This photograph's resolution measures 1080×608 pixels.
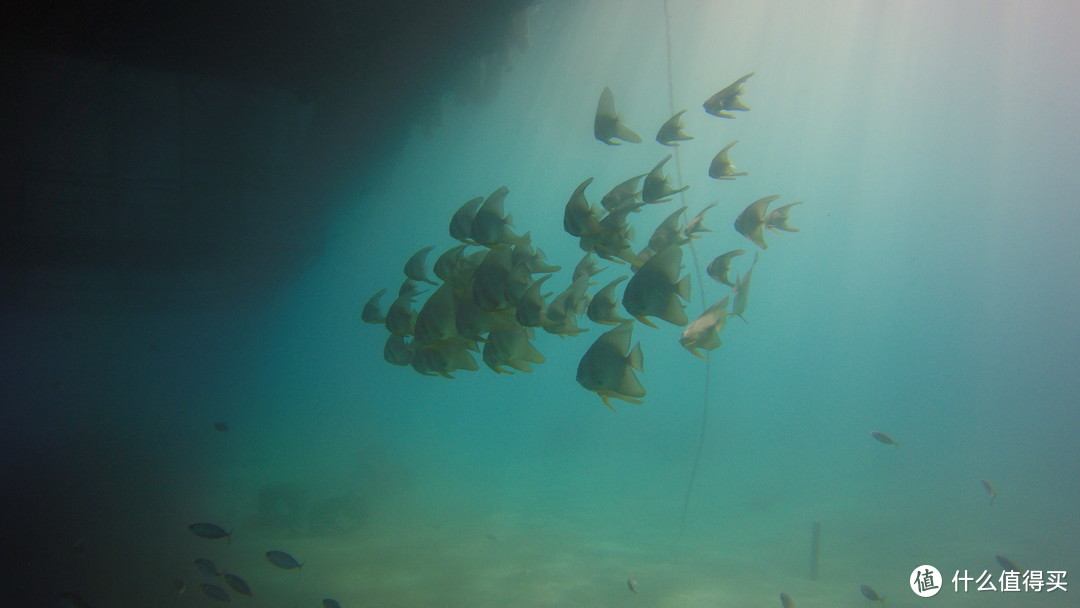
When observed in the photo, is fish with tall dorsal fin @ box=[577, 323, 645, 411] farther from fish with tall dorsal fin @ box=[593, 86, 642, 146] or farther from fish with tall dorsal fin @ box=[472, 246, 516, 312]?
fish with tall dorsal fin @ box=[593, 86, 642, 146]

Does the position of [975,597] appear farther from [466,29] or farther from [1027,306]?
[1027,306]

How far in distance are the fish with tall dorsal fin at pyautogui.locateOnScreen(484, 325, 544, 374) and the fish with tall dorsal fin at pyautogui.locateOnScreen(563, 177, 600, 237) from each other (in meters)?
0.78

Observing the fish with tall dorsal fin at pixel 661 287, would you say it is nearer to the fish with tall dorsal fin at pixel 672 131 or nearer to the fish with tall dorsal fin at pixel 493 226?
the fish with tall dorsal fin at pixel 493 226

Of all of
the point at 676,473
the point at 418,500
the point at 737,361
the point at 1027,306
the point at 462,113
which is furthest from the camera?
the point at 737,361

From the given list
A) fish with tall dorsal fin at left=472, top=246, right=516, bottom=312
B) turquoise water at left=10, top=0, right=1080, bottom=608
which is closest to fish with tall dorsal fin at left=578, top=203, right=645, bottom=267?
fish with tall dorsal fin at left=472, top=246, right=516, bottom=312

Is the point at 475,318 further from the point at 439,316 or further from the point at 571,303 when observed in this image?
the point at 571,303

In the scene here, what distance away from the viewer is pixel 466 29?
8.94m

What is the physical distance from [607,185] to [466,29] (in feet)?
152

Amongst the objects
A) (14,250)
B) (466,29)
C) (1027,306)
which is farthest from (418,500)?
(1027,306)

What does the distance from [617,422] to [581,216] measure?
41.2 meters

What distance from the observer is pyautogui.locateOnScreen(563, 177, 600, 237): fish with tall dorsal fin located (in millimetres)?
3348

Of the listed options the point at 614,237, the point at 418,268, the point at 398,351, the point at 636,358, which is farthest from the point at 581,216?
the point at 398,351

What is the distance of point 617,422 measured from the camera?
140ft

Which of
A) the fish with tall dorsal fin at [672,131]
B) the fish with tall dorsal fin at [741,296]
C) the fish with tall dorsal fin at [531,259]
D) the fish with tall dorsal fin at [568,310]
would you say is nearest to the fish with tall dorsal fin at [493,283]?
the fish with tall dorsal fin at [531,259]
